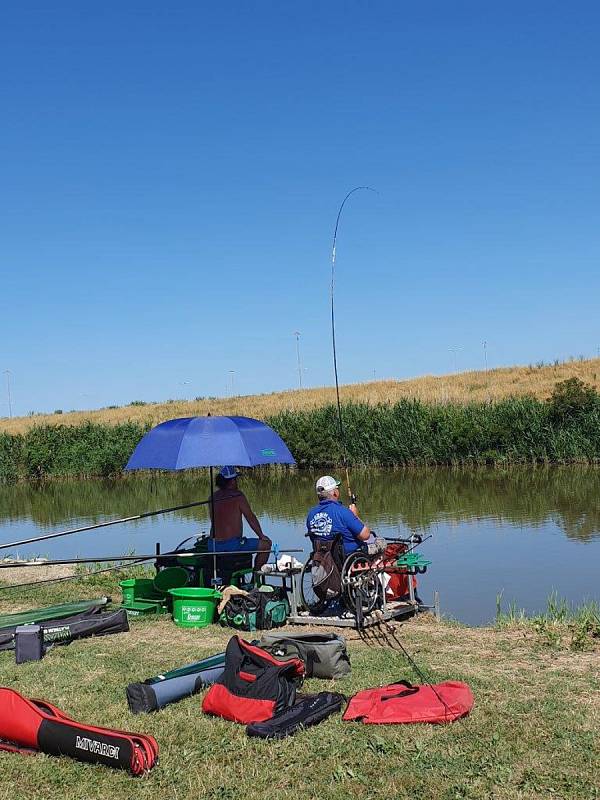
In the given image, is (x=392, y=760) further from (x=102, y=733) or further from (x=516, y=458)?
(x=516, y=458)

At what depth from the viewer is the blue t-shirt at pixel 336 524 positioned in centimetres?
806

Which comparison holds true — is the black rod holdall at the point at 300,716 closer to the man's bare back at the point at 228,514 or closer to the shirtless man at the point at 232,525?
the shirtless man at the point at 232,525

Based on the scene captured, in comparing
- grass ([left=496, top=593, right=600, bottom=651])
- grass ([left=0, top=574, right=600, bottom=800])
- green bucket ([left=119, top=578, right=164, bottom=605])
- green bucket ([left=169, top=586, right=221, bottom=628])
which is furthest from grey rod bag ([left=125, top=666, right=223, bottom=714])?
green bucket ([left=119, top=578, right=164, bottom=605])

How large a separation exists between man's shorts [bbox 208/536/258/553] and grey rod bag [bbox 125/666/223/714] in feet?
11.4

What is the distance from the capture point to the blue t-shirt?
806 centimetres

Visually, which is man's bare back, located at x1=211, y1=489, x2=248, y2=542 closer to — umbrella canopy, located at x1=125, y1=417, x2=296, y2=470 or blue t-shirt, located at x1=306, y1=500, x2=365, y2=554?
umbrella canopy, located at x1=125, y1=417, x2=296, y2=470

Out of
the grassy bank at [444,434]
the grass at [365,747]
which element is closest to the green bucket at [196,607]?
the grass at [365,747]

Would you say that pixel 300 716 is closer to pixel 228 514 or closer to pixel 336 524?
pixel 336 524

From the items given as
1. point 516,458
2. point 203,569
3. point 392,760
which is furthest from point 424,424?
point 392,760

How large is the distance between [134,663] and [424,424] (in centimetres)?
2221

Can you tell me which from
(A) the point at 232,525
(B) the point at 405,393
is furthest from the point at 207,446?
(B) the point at 405,393

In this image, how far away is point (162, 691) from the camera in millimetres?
5367

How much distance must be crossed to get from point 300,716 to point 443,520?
12.1m

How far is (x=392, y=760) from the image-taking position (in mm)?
4375
